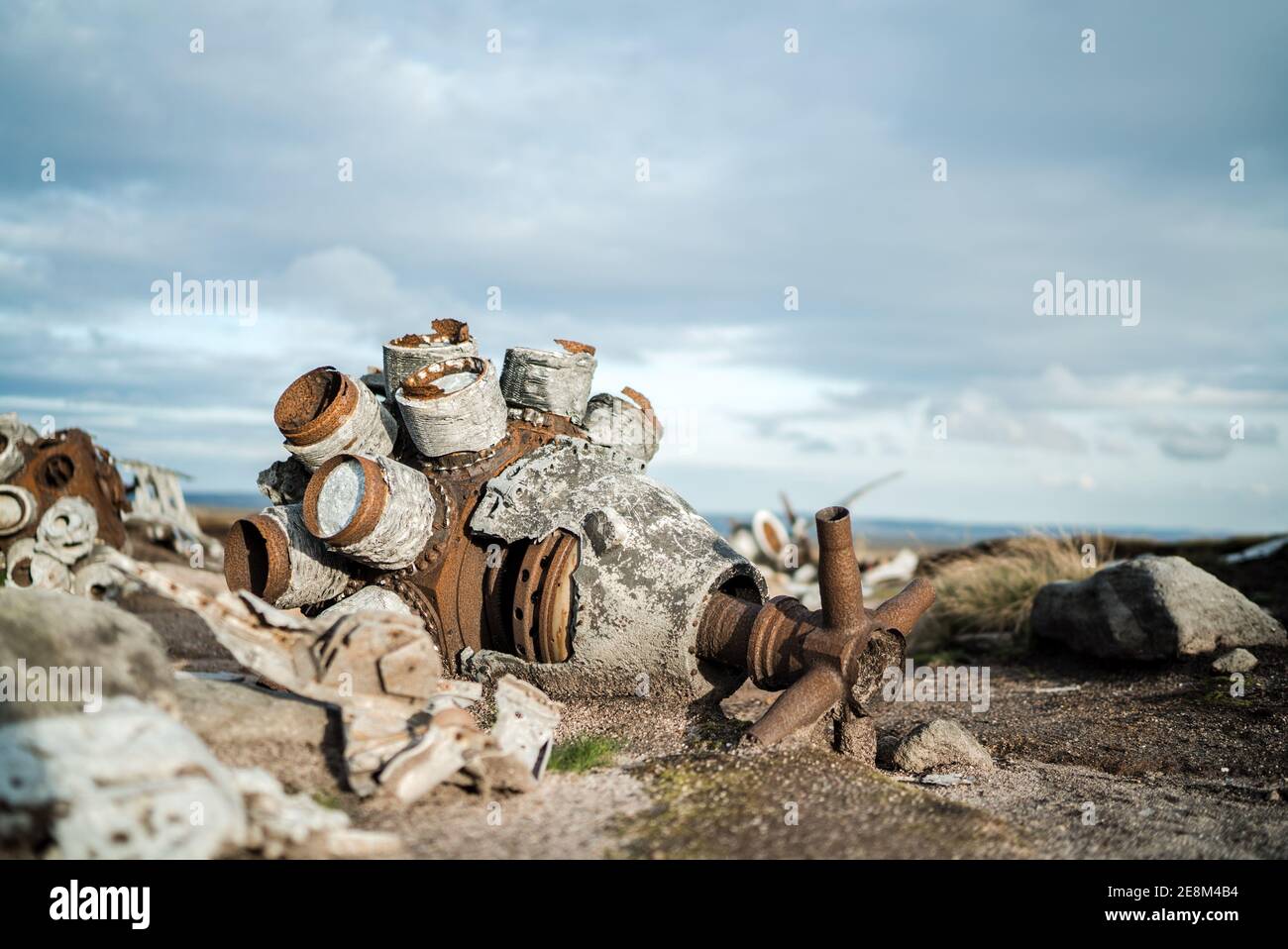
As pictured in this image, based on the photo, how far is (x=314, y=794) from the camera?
11.2 feet

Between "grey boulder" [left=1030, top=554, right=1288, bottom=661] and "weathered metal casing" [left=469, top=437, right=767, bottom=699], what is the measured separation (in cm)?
374

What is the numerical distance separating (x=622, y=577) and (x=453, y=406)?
1220mm

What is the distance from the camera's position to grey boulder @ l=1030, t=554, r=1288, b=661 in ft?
23.7

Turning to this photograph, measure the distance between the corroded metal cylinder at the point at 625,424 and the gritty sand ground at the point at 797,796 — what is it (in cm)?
170

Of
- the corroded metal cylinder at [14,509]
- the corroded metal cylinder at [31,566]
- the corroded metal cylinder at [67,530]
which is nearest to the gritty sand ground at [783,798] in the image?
the corroded metal cylinder at [31,566]

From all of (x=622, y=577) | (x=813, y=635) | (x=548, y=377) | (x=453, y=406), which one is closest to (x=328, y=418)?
Result: (x=453, y=406)

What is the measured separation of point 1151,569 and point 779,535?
606 centimetres

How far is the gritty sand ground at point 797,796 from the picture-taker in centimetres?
329

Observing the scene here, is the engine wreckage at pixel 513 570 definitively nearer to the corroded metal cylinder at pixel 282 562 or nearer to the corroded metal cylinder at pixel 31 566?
the corroded metal cylinder at pixel 282 562

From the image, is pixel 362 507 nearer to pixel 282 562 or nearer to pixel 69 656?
pixel 282 562

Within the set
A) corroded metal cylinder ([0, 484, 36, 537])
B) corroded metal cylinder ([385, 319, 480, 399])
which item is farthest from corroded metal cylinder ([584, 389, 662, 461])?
corroded metal cylinder ([0, 484, 36, 537])

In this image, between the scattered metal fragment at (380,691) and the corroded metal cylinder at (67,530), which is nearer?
the scattered metal fragment at (380,691)

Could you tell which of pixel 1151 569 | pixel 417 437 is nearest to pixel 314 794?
pixel 417 437

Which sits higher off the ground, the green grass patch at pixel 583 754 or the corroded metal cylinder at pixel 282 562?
the corroded metal cylinder at pixel 282 562
